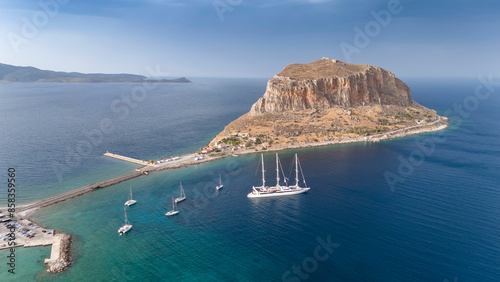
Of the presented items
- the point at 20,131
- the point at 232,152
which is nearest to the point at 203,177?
the point at 232,152

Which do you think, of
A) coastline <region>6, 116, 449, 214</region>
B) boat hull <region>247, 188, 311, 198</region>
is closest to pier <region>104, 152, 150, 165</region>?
coastline <region>6, 116, 449, 214</region>

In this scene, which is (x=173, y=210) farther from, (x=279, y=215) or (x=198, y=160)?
(x=198, y=160)

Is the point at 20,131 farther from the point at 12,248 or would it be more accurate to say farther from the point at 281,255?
the point at 281,255

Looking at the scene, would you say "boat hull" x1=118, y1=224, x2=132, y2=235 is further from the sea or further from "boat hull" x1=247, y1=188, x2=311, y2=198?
"boat hull" x1=247, y1=188, x2=311, y2=198

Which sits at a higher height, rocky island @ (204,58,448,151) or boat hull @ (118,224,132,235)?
rocky island @ (204,58,448,151)

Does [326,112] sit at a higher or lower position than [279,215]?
higher

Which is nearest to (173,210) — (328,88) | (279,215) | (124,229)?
(124,229)
